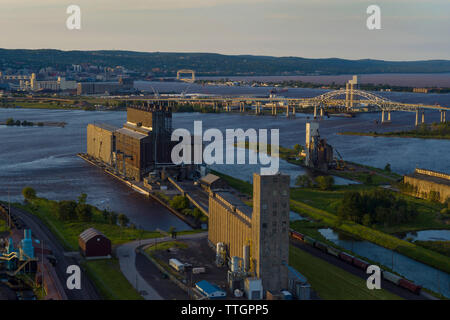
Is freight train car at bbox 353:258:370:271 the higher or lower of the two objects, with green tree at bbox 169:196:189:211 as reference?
lower

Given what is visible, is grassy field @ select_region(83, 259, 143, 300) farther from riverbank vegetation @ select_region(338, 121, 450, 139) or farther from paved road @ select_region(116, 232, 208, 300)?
riverbank vegetation @ select_region(338, 121, 450, 139)

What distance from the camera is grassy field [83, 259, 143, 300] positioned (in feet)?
62.4

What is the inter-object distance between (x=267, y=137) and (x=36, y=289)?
44.5 metres

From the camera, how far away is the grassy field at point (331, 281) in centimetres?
1953

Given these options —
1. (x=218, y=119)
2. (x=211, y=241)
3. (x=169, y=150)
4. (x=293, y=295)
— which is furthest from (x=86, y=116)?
(x=293, y=295)

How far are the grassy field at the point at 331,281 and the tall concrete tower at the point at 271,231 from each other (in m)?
1.45

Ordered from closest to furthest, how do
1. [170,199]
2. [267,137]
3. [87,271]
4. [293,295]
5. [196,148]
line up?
[293,295] < [87,271] < [170,199] < [196,148] < [267,137]

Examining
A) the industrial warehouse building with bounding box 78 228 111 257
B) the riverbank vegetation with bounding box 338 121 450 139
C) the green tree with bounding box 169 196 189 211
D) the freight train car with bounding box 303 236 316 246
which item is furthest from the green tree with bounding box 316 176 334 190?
the riverbank vegetation with bounding box 338 121 450 139

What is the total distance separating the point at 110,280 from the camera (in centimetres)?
→ 2041

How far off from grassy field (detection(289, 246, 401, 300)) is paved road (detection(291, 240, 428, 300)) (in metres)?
0.35

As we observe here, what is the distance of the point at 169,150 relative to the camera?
3997cm

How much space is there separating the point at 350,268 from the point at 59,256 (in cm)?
1034

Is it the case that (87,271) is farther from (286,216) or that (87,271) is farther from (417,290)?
(417,290)

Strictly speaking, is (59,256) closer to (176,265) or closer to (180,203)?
(176,265)
